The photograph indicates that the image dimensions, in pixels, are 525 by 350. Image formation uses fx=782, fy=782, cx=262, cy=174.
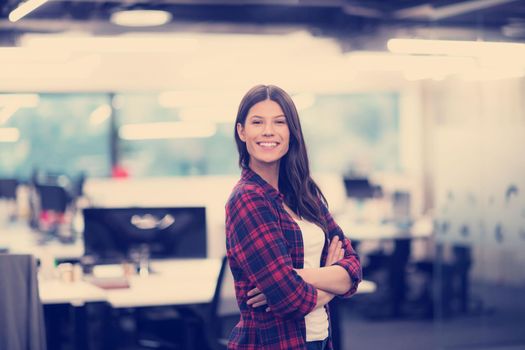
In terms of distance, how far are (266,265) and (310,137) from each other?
31.3ft

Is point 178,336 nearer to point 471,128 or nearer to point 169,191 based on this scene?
point 471,128

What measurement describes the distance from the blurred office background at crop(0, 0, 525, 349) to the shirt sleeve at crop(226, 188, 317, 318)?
5.66 ft

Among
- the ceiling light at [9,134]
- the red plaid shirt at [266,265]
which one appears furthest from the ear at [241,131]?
the ceiling light at [9,134]

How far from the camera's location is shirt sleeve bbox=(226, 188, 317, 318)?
2.16 meters

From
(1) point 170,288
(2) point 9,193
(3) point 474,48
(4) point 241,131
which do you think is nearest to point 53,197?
(2) point 9,193

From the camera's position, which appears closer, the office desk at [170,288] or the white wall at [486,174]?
the office desk at [170,288]

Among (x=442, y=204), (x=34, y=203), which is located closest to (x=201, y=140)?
(x=34, y=203)

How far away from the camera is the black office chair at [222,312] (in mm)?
3736

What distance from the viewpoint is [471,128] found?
5.99 m

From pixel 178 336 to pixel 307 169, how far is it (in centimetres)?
235

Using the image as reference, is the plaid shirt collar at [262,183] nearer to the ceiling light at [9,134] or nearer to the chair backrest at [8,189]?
the chair backrest at [8,189]

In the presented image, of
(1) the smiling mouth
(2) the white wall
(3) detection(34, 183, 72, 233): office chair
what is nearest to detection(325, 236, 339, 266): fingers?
(1) the smiling mouth

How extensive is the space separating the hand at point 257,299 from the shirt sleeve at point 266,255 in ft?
0.10

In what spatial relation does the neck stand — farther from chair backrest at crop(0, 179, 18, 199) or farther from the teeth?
chair backrest at crop(0, 179, 18, 199)
